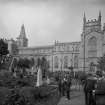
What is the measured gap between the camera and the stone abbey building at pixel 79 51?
58.3 meters

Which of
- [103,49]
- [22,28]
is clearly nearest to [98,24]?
[103,49]

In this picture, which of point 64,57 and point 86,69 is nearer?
point 86,69

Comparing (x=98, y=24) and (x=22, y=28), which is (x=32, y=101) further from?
(x=22, y=28)

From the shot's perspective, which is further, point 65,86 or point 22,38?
point 22,38

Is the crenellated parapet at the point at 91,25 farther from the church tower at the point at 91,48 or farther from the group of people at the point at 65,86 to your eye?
the group of people at the point at 65,86

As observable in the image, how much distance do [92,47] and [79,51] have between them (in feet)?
20.2

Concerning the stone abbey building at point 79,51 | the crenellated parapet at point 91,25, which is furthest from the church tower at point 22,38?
the crenellated parapet at point 91,25

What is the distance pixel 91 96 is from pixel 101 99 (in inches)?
20.7

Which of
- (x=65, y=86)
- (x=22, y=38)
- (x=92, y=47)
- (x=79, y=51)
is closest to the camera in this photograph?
(x=65, y=86)

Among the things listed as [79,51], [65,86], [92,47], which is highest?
[92,47]

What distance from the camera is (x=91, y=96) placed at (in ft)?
30.3

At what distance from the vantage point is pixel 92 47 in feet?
195

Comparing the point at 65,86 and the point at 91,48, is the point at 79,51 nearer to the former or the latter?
the point at 91,48

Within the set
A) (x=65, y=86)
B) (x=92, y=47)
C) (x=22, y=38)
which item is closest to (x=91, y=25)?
(x=92, y=47)
